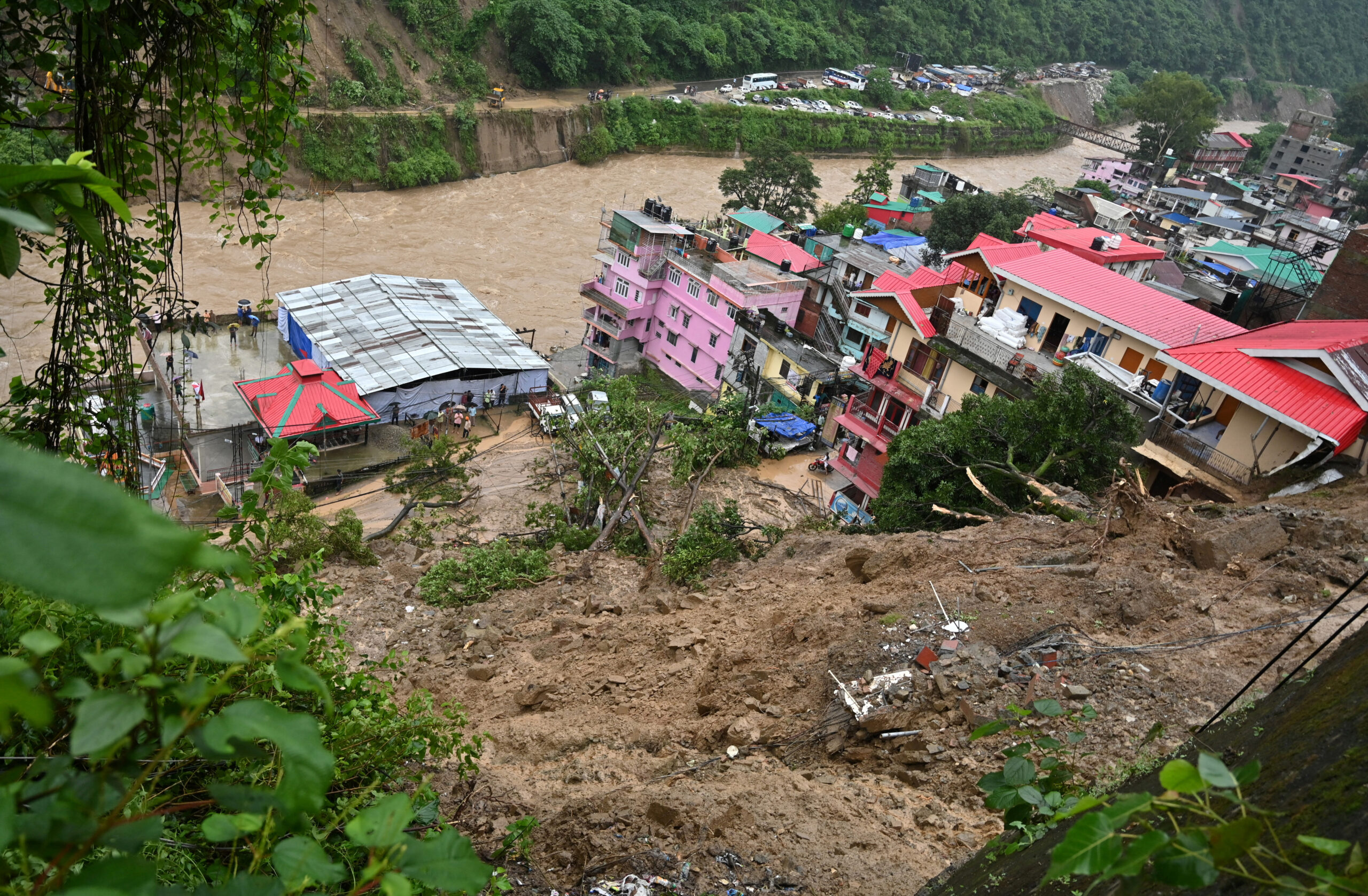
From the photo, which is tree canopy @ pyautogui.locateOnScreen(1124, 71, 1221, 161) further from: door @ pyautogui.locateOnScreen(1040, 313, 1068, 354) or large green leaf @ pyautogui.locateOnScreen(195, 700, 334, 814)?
large green leaf @ pyautogui.locateOnScreen(195, 700, 334, 814)

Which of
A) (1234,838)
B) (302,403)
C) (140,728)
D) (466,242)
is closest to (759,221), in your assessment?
(466,242)

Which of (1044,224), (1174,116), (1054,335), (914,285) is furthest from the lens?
(1174,116)

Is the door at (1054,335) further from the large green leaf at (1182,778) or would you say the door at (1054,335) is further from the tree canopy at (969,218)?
the large green leaf at (1182,778)

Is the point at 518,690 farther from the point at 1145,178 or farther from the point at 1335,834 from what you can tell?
the point at 1145,178

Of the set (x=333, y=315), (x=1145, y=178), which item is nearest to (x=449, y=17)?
(x=333, y=315)

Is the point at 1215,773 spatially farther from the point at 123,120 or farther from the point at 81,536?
the point at 123,120

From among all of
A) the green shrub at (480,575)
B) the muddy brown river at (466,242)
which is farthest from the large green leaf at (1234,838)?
the muddy brown river at (466,242)
